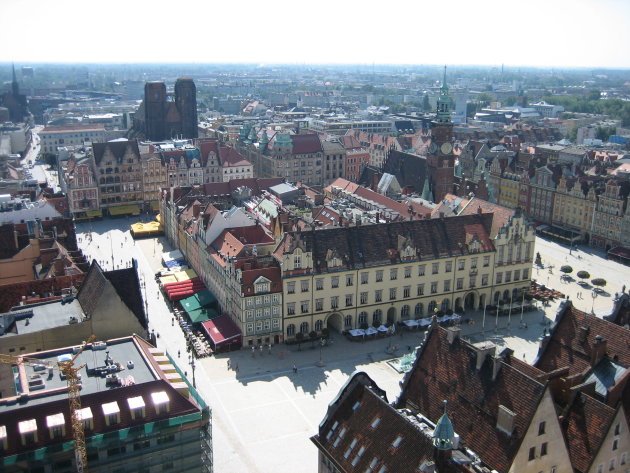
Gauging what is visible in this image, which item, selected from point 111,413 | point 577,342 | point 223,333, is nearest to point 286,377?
point 223,333

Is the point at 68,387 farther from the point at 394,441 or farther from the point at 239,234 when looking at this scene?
the point at 239,234

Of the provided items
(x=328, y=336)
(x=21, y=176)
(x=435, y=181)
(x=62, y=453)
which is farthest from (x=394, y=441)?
(x=21, y=176)

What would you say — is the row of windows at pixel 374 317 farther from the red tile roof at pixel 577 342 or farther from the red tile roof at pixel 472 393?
the red tile roof at pixel 472 393

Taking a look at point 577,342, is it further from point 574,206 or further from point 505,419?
point 574,206

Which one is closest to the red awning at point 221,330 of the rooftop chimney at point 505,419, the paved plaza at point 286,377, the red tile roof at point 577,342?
the paved plaza at point 286,377

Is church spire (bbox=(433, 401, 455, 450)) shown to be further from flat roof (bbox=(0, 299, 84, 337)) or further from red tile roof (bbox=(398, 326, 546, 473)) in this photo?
flat roof (bbox=(0, 299, 84, 337))
